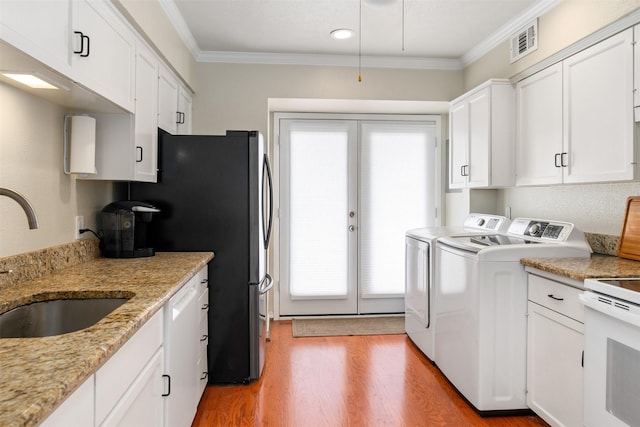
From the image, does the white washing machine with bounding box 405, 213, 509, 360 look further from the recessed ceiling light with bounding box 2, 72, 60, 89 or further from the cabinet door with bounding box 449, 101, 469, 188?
the recessed ceiling light with bounding box 2, 72, 60, 89

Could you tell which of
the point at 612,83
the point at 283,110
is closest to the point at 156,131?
the point at 283,110

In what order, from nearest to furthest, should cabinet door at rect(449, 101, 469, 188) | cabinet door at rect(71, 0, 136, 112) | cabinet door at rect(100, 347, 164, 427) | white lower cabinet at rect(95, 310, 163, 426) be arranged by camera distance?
white lower cabinet at rect(95, 310, 163, 426)
cabinet door at rect(100, 347, 164, 427)
cabinet door at rect(71, 0, 136, 112)
cabinet door at rect(449, 101, 469, 188)

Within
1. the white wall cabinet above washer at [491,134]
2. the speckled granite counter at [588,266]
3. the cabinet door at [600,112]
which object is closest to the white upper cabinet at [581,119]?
the cabinet door at [600,112]

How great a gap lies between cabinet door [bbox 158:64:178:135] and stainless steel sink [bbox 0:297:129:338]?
1521 mm

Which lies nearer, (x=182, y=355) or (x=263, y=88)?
(x=182, y=355)

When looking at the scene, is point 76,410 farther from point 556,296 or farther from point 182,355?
point 556,296

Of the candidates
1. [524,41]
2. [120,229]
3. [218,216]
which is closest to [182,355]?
[120,229]

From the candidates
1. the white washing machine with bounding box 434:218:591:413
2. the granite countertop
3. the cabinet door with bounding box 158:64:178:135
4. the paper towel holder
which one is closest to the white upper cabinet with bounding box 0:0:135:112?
the paper towel holder

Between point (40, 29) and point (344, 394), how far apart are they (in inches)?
96.8

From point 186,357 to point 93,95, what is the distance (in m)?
1.29

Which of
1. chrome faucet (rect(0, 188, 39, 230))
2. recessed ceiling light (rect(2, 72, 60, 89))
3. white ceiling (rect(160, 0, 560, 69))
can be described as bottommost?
chrome faucet (rect(0, 188, 39, 230))

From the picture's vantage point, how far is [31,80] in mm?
1566

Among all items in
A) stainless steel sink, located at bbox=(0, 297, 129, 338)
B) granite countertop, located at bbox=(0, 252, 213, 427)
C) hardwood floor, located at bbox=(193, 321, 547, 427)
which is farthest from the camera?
hardwood floor, located at bbox=(193, 321, 547, 427)

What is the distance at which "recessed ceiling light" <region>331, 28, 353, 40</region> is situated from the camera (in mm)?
3188
